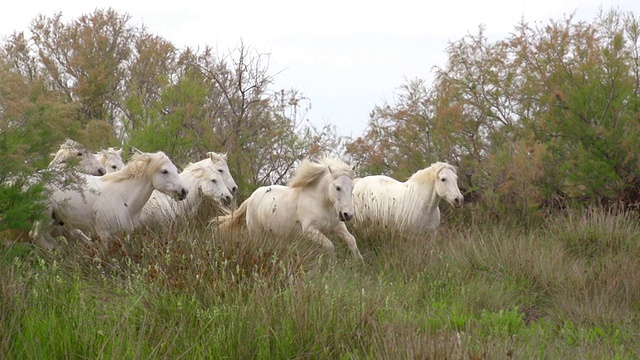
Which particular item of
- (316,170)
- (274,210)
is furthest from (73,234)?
(316,170)

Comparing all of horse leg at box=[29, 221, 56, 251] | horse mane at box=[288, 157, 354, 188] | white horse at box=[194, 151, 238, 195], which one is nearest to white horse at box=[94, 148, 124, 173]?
white horse at box=[194, 151, 238, 195]

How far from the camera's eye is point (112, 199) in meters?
12.0

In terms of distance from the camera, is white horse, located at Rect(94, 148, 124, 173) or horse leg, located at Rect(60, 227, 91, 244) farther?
white horse, located at Rect(94, 148, 124, 173)

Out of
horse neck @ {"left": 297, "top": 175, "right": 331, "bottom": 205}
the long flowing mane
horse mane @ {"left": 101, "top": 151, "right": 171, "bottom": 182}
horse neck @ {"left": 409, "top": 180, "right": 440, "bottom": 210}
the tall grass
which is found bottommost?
the tall grass

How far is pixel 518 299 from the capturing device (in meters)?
9.55

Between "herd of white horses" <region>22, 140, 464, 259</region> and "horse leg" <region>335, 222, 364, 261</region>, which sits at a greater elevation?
"herd of white horses" <region>22, 140, 464, 259</region>

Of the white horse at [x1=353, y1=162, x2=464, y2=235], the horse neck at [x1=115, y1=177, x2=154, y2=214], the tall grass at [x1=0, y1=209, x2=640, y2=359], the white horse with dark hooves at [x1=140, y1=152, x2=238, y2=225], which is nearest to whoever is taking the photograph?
the tall grass at [x1=0, y1=209, x2=640, y2=359]

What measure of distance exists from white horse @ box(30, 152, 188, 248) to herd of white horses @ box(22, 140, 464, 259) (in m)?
0.01

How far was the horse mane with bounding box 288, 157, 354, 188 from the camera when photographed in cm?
1227

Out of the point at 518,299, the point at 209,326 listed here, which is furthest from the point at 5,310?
the point at 518,299

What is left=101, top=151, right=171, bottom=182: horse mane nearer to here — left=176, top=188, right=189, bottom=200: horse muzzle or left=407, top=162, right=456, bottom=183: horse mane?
left=176, top=188, right=189, bottom=200: horse muzzle

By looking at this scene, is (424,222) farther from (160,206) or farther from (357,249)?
(160,206)

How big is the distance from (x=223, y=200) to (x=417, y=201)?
273 centimetres

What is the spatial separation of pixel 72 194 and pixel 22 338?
5745 mm
